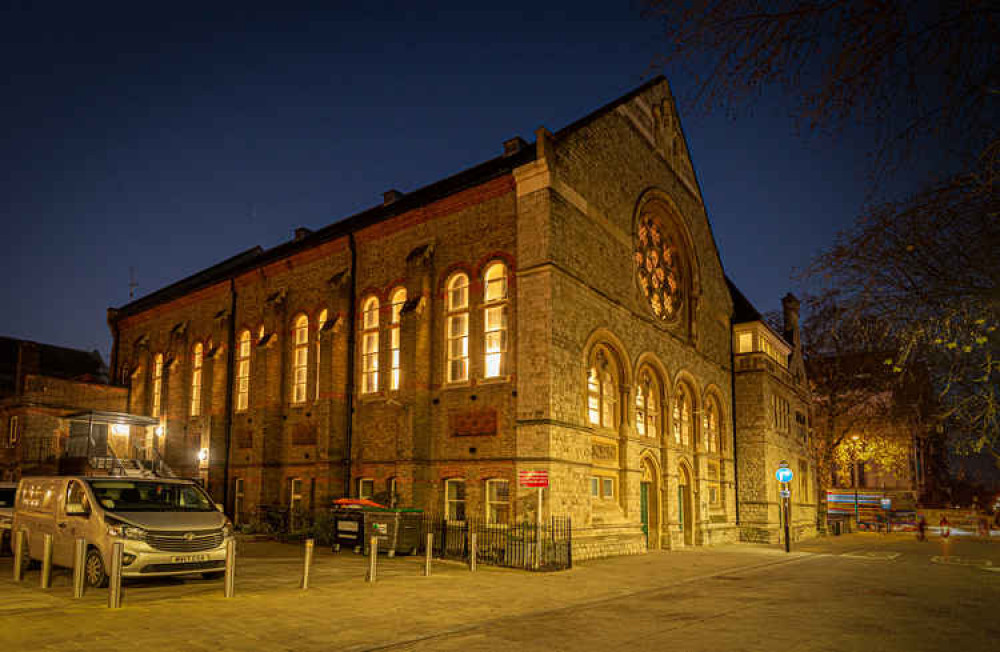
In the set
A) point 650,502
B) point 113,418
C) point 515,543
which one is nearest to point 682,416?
point 650,502

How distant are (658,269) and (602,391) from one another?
698 cm

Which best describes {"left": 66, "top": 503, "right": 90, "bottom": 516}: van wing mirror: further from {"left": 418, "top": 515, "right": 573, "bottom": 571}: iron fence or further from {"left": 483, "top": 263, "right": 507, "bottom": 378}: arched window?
{"left": 483, "top": 263, "right": 507, "bottom": 378}: arched window

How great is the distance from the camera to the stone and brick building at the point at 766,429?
97.0 ft

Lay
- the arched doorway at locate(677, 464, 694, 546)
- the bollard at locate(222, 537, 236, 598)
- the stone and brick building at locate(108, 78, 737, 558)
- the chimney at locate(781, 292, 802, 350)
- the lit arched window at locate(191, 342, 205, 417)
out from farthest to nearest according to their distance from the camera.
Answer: the chimney at locate(781, 292, 802, 350) < the lit arched window at locate(191, 342, 205, 417) < the arched doorway at locate(677, 464, 694, 546) < the stone and brick building at locate(108, 78, 737, 558) < the bollard at locate(222, 537, 236, 598)

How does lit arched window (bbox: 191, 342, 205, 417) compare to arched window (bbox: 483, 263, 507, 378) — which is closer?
arched window (bbox: 483, 263, 507, 378)

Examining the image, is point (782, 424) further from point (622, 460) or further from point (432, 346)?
point (432, 346)

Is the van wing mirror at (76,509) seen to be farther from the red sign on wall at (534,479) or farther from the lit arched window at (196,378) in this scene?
the lit arched window at (196,378)

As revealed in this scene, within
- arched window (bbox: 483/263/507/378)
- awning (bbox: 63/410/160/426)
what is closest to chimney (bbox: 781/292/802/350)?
arched window (bbox: 483/263/507/378)

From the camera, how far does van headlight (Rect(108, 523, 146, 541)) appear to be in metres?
11.3

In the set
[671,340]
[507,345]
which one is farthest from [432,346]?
[671,340]

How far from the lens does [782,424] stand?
3356 cm

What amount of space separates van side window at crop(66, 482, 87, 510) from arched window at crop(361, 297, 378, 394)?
10698mm

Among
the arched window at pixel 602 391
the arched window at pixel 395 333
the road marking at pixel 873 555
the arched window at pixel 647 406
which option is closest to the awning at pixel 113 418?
the arched window at pixel 395 333

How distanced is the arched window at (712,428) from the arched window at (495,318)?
12200mm
